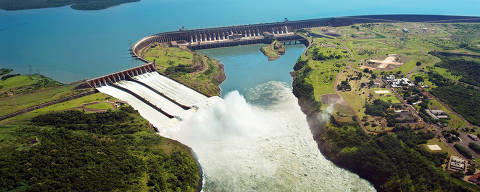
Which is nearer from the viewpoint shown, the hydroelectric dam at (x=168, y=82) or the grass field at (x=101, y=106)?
the grass field at (x=101, y=106)

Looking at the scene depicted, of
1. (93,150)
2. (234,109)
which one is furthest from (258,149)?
(93,150)

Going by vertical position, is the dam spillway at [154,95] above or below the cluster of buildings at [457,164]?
above

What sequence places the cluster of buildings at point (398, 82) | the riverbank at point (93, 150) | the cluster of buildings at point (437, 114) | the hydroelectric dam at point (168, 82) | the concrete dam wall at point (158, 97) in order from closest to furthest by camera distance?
1. the riverbank at point (93, 150)
2. the cluster of buildings at point (437, 114)
3. the concrete dam wall at point (158, 97)
4. the hydroelectric dam at point (168, 82)
5. the cluster of buildings at point (398, 82)

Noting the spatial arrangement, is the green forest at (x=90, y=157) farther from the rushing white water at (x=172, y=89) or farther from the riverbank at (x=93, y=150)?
the rushing white water at (x=172, y=89)

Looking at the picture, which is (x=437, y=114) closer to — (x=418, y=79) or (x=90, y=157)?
(x=418, y=79)

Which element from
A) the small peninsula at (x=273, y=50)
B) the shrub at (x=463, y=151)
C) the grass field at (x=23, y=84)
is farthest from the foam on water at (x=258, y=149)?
the small peninsula at (x=273, y=50)

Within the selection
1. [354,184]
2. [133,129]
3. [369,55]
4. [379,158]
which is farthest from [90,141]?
[369,55]
